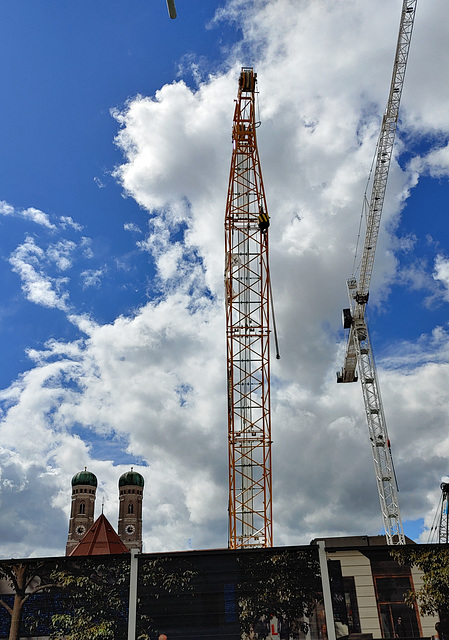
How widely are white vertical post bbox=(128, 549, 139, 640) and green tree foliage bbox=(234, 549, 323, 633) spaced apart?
349 cm

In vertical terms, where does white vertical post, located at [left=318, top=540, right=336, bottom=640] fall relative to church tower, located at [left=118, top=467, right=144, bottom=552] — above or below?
below

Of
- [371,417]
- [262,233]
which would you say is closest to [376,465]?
[371,417]

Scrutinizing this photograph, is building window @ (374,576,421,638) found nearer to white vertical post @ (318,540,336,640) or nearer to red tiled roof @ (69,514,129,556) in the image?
white vertical post @ (318,540,336,640)

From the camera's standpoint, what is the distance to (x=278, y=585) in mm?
19391

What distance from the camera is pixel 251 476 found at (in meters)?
50.4

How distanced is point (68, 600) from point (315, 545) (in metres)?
8.57

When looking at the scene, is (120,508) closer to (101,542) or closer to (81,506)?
(81,506)

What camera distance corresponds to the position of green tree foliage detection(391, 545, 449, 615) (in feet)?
63.1

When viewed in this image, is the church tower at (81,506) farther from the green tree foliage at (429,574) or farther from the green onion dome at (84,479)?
the green tree foliage at (429,574)

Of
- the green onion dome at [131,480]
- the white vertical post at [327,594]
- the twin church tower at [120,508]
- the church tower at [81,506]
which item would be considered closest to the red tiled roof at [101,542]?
the twin church tower at [120,508]

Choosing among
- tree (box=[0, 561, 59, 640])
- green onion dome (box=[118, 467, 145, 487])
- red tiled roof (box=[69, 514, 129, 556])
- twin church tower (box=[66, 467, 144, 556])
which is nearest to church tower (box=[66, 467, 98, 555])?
twin church tower (box=[66, 467, 144, 556])

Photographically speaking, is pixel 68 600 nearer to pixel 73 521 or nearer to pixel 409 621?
pixel 409 621

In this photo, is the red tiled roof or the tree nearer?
the tree

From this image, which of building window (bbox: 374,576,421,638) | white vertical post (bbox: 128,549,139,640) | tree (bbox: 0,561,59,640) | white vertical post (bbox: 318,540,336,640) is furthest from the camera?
tree (bbox: 0,561,59,640)
